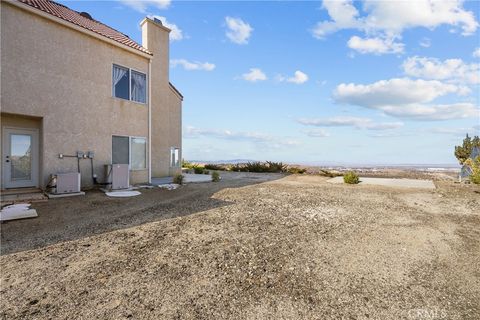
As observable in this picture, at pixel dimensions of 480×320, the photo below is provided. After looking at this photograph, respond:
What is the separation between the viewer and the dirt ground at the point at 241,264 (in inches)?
103

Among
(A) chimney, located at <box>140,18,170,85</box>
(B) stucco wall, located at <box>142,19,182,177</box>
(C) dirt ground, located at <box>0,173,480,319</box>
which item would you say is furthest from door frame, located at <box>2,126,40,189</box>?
(A) chimney, located at <box>140,18,170,85</box>

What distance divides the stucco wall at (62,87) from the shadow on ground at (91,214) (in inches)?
70.9

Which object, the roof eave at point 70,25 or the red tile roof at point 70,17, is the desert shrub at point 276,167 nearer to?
the roof eave at point 70,25

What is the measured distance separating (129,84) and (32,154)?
409 centimetres

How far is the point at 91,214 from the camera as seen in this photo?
6.08 metres

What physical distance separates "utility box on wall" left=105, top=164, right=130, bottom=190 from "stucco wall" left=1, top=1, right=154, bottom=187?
0.31 m

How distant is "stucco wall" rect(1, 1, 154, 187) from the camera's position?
7.47 meters

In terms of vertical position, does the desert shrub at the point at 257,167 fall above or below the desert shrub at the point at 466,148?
below

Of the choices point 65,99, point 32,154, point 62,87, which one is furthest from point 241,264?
point 32,154

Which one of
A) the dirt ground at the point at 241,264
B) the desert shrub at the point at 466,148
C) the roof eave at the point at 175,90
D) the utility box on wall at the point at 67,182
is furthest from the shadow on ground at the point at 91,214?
the desert shrub at the point at 466,148

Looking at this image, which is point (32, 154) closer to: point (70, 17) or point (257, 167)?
point (70, 17)

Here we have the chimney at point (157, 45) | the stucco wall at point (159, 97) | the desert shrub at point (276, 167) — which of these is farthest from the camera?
the desert shrub at point (276, 167)

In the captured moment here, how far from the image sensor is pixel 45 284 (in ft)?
9.83

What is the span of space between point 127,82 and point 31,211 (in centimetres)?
616
